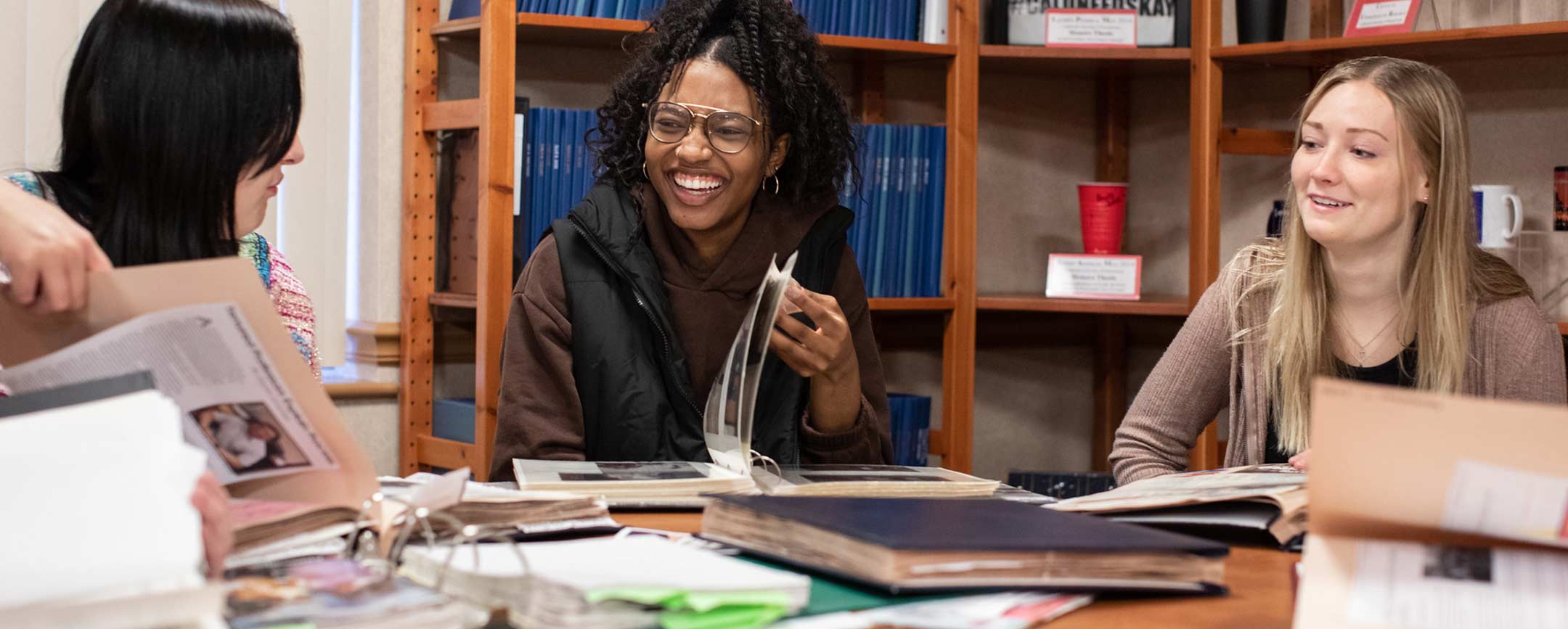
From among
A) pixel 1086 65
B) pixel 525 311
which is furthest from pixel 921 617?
pixel 1086 65

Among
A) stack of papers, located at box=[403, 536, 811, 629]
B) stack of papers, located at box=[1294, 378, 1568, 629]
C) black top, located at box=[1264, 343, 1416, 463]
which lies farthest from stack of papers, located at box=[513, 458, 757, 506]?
black top, located at box=[1264, 343, 1416, 463]

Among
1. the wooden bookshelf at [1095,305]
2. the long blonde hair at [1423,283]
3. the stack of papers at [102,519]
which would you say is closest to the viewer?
the stack of papers at [102,519]

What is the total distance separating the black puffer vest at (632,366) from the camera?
1726mm

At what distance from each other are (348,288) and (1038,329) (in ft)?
4.86

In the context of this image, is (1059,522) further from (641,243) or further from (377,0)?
(377,0)

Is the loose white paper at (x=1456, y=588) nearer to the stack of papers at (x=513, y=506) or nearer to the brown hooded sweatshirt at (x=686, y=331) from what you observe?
the stack of papers at (x=513, y=506)

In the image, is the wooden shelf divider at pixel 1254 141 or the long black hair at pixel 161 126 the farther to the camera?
the wooden shelf divider at pixel 1254 141

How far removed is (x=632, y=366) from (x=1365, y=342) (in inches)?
37.0

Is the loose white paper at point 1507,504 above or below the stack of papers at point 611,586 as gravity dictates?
above

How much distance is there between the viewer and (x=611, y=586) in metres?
0.80

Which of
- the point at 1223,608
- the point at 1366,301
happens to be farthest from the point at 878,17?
the point at 1223,608

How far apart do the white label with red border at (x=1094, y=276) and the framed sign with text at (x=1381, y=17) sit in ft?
1.83

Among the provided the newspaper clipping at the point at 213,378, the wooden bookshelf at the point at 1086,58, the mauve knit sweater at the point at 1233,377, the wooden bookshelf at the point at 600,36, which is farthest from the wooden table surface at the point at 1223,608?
the wooden bookshelf at the point at 1086,58

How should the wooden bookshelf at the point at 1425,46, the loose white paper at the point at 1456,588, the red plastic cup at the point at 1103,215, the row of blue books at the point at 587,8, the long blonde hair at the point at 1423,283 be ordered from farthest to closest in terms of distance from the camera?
1. the red plastic cup at the point at 1103,215
2. the row of blue books at the point at 587,8
3. the wooden bookshelf at the point at 1425,46
4. the long blonde hair at the point at 1423,283
5. the loose white paper at the point at 1456,588
